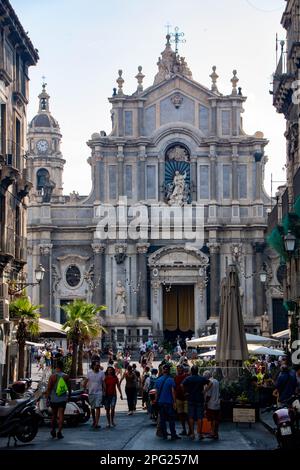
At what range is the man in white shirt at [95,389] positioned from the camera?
22.8m

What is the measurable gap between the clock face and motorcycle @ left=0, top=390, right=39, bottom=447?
216 ft

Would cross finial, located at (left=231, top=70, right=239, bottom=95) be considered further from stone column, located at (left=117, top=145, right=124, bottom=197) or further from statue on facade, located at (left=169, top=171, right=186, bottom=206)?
stone column, located at (left=117, top=145, right=124, bottom=197)

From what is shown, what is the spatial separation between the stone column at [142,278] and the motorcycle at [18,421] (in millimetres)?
45088

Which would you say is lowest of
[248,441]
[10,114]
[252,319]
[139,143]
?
[248,441]

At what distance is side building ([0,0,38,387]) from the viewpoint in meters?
33.8

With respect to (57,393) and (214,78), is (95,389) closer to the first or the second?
(57,393)

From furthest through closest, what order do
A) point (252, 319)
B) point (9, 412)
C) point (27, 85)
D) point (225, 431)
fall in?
point (252, 319), point (27, 85), point (225, 431), point (9, 412)

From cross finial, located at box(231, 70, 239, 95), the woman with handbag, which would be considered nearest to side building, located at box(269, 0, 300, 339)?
the woman with handbag

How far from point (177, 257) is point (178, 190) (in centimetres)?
405

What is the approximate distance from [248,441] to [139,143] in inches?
1822

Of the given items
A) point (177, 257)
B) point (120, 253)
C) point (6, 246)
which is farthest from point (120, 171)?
point (6, 246)
